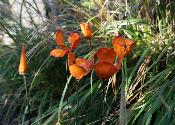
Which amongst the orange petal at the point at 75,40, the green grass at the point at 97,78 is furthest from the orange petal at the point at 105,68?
the green grass at the point at 97,78

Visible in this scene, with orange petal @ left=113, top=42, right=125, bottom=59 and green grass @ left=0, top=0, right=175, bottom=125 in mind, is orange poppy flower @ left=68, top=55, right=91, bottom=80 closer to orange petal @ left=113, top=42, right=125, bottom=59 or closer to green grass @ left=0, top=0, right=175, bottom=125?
orange petal @ left=113, top=42, right=125, bottom=59

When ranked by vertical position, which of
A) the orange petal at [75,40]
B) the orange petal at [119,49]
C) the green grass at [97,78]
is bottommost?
the green grass at [97,78]

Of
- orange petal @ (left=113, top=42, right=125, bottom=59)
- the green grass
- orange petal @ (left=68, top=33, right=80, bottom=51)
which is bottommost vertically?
the green grass

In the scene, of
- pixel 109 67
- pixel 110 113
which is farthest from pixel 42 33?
pixel 109 67

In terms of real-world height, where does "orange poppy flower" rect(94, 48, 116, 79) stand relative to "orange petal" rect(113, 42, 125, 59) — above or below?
below

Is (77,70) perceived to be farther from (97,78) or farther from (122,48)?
(97,78)

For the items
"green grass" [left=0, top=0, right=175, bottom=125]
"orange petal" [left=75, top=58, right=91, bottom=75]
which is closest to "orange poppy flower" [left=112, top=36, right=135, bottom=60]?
"orange petal" [left=75, top=58, right=91, bottom=75]

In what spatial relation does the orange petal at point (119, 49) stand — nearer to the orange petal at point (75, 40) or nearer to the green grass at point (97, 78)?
the orange petal at point (75, 40)

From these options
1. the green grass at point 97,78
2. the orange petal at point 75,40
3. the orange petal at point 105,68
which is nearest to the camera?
the orange petal at point 105,68

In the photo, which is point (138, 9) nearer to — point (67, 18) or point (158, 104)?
point (67, 18)
